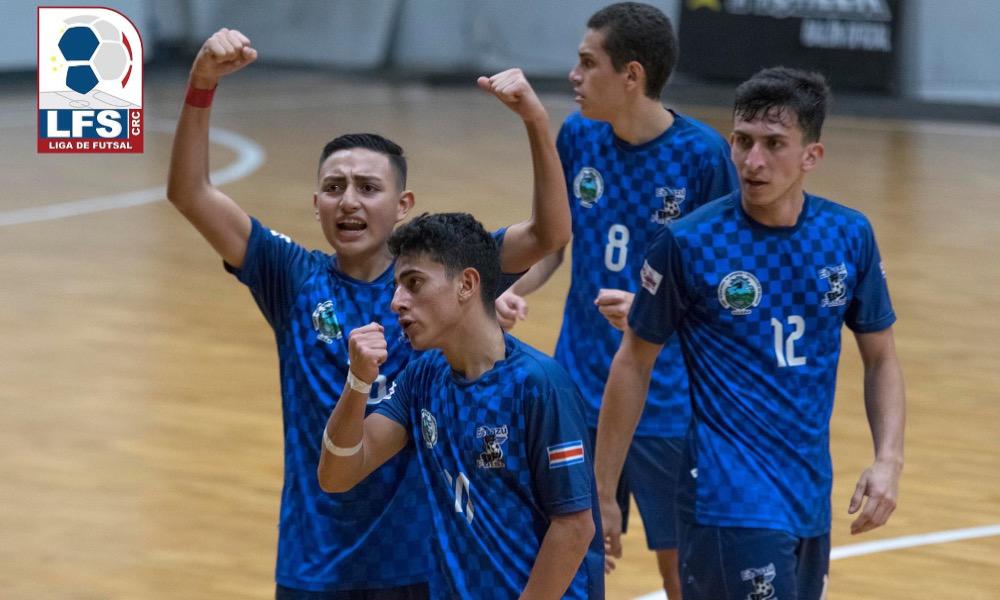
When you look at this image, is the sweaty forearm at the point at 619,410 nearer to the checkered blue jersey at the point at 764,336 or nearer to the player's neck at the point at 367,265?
the checkered blue jersey at the point at 764,336

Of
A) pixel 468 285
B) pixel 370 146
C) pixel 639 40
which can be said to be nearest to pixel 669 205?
pixel 639 40

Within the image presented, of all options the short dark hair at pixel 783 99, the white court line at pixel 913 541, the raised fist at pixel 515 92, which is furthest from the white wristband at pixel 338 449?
the white court line at pixel 913 541

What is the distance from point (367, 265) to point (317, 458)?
0.54m

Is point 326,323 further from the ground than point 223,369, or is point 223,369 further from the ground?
point 326,323

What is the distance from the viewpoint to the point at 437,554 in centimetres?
386

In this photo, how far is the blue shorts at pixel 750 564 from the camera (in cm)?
425

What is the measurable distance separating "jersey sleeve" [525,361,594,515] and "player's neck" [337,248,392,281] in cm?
84

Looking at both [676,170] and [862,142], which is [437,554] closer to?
[676,170]

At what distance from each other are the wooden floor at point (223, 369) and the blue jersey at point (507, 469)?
110 inches

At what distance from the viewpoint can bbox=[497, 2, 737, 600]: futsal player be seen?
5.58 meters

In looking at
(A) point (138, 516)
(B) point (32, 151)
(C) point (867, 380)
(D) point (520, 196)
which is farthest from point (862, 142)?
(C) point (867, 380)

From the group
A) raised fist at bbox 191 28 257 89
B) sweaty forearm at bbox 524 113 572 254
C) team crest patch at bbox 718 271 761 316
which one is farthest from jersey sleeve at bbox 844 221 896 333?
raised fist at bbox 191 28 257 89

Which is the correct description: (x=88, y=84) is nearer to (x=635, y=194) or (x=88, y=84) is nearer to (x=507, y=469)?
(x=635, y=194)

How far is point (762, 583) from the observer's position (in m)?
4.24
